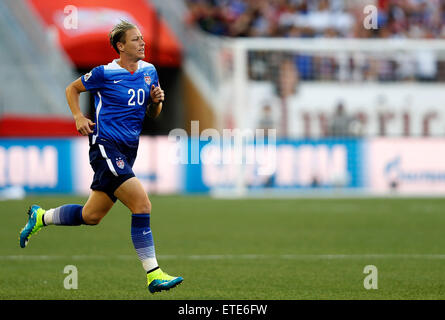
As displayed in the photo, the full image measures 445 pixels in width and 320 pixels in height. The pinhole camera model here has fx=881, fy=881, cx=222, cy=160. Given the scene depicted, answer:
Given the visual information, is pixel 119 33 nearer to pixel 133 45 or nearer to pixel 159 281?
pixel 133 45

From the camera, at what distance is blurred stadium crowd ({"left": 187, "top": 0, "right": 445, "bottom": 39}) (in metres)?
23.7

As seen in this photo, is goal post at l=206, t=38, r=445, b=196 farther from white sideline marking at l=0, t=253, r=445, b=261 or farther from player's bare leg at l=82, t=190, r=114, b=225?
player's bare leg at l=82, t=190, r=114, b=225

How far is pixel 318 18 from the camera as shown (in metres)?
24.2

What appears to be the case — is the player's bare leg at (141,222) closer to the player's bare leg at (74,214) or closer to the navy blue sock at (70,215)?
the player's bare leg at (74,214)

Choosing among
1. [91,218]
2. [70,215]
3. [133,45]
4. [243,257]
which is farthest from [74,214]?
[243,257]

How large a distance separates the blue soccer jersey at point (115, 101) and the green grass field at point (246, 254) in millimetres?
1181

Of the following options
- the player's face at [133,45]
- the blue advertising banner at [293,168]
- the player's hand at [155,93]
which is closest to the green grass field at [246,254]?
the player's hand at [155,93]

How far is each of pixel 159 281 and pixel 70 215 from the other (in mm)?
1046

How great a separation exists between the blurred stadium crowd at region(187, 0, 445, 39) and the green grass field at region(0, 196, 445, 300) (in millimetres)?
9010

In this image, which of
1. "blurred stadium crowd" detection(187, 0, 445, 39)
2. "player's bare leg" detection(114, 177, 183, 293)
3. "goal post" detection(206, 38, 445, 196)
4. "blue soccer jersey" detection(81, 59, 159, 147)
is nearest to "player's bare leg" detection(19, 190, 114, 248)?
"player's bare leg" detection(114, 177, 183, 293)

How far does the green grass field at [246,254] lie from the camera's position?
6699 mm

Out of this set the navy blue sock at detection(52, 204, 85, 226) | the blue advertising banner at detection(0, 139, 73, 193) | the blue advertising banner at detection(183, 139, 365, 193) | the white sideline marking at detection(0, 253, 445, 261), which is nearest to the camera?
the navy blue sock at detection(52, 204, 85, 226)

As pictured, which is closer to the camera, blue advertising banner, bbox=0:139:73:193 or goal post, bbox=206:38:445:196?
blue advertising banner, bbox=0:139:73:193
